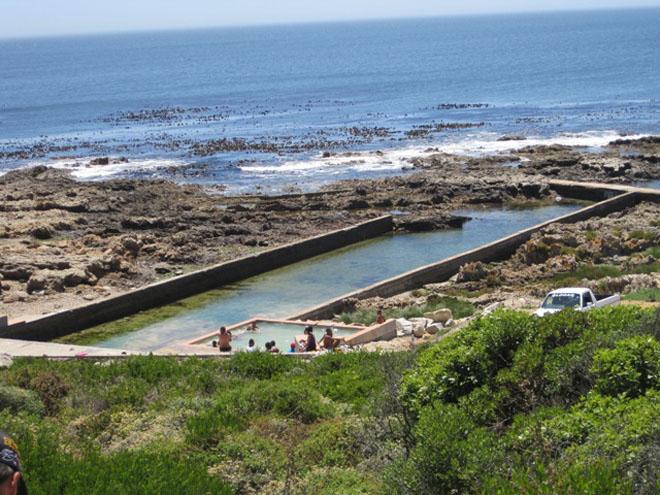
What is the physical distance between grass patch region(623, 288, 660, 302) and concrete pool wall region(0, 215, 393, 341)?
13.2 m

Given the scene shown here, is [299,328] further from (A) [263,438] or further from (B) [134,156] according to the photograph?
(B) [134,156]

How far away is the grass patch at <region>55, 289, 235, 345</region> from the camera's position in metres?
28.4

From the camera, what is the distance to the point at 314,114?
90750 millimetres

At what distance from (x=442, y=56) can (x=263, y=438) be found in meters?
167

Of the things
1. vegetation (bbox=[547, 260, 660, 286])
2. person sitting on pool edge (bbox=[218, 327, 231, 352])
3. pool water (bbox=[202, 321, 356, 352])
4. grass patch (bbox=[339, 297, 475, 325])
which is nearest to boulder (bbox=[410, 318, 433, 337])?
grass patch (bbox=[339, 297, 475, 325])

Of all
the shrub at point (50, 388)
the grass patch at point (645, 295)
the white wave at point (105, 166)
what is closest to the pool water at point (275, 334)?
the grass patch at point (645, 295)

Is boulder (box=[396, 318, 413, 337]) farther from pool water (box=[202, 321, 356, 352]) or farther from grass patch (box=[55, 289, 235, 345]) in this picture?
grass patch (box=[55, 289, 235, 345])

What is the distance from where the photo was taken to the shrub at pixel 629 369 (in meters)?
11.9

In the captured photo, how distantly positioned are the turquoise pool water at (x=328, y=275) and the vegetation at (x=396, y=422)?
11291 mm

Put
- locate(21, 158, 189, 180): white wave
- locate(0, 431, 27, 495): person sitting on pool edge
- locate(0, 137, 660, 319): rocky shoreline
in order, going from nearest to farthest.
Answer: locate(0, 431, 27, 495): person sitting on pool edge
locate(0, 137, 660, 319): rocky shoreline
locate(21, 158, 189, 180): white wave

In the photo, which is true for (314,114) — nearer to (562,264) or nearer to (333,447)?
(562,264)

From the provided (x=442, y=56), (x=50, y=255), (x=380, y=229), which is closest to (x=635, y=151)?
(x=380, y=229)

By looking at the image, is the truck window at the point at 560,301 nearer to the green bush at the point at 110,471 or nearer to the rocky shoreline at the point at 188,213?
the green bush at the point at 110,471

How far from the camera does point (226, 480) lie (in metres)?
12.2
